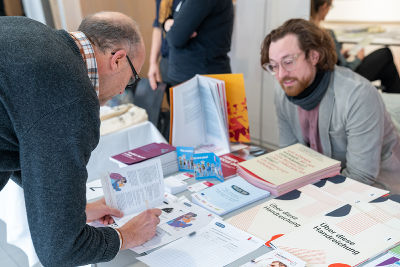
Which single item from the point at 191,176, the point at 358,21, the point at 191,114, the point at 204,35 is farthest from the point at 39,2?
the point at 358,21

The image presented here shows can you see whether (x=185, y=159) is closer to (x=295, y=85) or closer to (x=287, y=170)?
(x=287, y=170)

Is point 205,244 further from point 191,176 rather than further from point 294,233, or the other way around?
point 191,176

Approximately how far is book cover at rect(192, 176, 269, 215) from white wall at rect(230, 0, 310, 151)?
2106mm

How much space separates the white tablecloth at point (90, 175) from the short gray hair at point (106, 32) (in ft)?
1.46

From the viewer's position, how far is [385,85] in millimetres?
3299

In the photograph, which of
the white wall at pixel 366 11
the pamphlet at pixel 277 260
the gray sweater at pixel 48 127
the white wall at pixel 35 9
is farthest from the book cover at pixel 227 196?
the white wall at pixel 366 11

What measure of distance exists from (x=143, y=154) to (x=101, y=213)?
36 centimetres

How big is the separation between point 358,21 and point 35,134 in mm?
4383

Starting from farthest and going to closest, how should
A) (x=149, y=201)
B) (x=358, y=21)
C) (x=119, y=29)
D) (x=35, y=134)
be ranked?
(x=358, y=21)
(x=149, y=201)
(x=119, y=29)
(x=35, y=134)

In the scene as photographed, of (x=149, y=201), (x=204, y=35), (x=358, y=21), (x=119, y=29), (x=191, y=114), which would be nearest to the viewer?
(x=119, y=29)

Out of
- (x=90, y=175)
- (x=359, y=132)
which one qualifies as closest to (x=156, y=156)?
(x=90, y=175)

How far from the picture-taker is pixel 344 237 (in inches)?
39.6

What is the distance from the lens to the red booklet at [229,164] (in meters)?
1.46

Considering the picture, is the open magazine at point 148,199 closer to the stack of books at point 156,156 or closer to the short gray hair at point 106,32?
the stack of books at point 156,156
